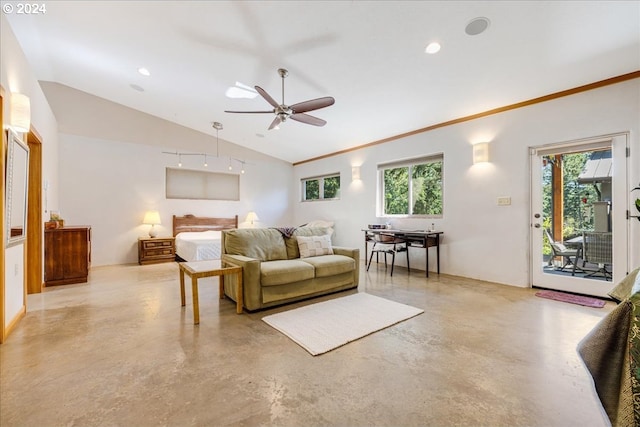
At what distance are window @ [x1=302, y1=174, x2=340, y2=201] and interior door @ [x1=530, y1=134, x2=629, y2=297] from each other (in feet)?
13.7

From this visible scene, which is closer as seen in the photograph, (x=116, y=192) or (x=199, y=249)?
(x=199, y=249)

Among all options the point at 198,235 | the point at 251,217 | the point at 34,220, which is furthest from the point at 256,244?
the point at 251,217

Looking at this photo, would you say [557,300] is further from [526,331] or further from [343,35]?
[343,35]

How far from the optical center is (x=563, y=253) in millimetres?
3844

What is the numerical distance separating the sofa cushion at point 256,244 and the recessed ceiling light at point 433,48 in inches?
116

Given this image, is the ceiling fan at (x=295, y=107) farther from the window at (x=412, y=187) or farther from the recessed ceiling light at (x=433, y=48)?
the window at (x=412, y=187)

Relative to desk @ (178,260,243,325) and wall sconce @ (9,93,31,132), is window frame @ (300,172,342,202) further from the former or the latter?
wall sconce @ (9,93,31,132)

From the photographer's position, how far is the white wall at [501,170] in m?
3.36

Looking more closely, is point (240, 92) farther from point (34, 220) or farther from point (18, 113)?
point (34, 220)

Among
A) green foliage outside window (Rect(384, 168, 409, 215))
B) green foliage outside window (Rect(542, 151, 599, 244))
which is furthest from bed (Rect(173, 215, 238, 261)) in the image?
green foliage outside window (Rect(542, 151, 599, 244))

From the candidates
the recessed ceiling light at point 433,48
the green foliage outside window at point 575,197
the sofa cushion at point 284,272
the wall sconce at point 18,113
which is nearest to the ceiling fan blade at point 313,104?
the recessed ceiling light at point 433,48

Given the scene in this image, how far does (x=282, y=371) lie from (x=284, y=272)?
1300 millimetres

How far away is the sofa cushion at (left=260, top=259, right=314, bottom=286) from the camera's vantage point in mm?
3082

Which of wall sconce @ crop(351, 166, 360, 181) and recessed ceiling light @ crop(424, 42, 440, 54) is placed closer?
recessed ceiling light @ crop(424, 42, 440, 54)
